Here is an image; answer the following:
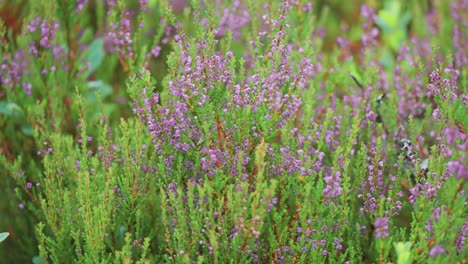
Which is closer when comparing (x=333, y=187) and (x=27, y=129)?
(x=333, y=187)

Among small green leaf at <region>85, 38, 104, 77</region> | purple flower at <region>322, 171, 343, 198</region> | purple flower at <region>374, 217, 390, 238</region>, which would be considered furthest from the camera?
small green leaf at <region>85, 38, 104, 77</region>

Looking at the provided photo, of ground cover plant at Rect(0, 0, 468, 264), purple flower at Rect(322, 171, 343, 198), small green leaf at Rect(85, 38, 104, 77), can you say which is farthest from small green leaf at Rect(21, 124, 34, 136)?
purple flower at Rect(322, 171, 343, 198)

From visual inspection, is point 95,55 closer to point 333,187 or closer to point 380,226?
point 333,187

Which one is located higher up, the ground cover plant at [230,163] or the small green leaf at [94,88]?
the small green leaf at [94,88]

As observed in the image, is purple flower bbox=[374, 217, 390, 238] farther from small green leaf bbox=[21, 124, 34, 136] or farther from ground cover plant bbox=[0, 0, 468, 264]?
small green leaf bbox=[21, 124, 34, 136]

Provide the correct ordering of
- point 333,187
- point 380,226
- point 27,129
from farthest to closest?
1. point 27,129
2. point 333,187
3. point 380,226

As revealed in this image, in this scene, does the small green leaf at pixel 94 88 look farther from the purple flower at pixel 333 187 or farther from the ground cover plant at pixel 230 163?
the purple flower at pixel 333 187

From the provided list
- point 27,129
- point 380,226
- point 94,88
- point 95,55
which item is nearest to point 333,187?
point 380,226

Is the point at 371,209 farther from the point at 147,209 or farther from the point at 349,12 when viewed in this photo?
the point at 349,12

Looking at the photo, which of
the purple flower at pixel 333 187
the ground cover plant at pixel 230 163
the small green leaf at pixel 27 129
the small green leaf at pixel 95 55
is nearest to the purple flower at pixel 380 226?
the ground cover plant at pixel 230 163

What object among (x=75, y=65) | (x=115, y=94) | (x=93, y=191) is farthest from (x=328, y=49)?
(x=93, y=191)

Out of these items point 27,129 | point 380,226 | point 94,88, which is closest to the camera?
point 380,226

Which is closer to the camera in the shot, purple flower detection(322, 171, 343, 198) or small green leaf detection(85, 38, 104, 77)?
purple flower detection(322, 171, 343, 198)

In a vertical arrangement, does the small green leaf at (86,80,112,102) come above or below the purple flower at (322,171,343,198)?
above
